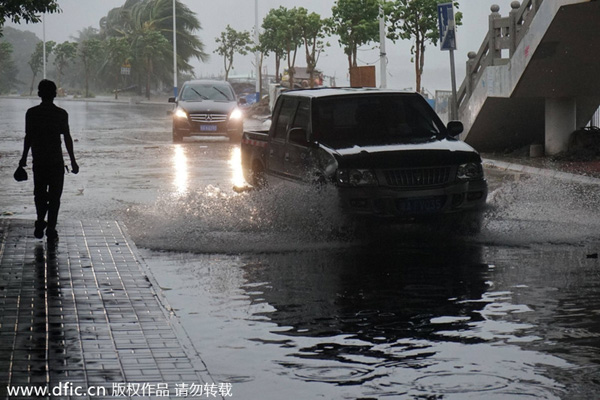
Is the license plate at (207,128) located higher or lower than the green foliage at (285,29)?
lower

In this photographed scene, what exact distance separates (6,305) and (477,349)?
348cm

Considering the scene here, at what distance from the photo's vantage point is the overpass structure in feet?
65.9

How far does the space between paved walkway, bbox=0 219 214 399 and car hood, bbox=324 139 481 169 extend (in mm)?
2447

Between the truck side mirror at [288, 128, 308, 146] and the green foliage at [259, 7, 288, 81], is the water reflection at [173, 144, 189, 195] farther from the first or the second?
the green foliage at [259, 7, 288, 81]

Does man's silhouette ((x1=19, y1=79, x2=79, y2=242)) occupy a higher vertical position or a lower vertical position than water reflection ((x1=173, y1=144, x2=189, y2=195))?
higher

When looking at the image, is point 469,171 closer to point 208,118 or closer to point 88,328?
point 88,328

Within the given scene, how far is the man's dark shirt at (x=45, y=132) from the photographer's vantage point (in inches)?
461

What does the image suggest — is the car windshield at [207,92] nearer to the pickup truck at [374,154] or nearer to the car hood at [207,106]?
the car hood at [207,106]

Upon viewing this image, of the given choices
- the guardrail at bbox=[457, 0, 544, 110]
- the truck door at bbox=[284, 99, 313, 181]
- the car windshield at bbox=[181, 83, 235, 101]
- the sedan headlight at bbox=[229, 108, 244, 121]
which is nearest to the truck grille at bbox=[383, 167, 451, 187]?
the truck door at bbox=[284, 99, 313, 181]

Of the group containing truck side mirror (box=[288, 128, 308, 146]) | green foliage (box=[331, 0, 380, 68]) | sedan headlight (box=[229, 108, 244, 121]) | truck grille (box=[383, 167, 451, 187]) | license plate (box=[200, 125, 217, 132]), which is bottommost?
truck grille (box=[383, 167, 451, 187])

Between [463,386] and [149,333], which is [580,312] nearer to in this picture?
[463,386]

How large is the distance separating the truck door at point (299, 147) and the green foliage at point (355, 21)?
39976 millimetres

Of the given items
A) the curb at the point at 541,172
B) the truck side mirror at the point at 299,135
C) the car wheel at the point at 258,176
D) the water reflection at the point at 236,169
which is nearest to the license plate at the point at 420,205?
the truck side mirror at the point at 299,135

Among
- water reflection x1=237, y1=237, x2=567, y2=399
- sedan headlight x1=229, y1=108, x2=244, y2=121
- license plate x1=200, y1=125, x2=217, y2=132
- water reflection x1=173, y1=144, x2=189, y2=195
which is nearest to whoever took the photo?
water reflection x1=237, y1=237, x2=567, y2=399
